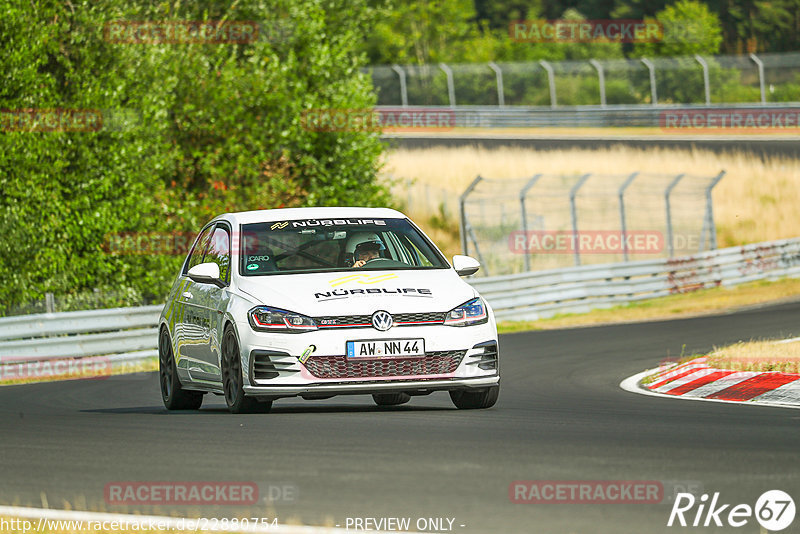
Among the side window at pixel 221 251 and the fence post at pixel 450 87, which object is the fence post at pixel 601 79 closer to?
the fence post at pixel 450 87

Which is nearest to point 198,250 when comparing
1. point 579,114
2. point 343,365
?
point 343,365

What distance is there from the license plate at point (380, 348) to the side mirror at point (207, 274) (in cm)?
145

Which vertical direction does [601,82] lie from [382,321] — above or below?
below

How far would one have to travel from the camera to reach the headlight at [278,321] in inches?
389

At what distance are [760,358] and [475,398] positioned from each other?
4.17m

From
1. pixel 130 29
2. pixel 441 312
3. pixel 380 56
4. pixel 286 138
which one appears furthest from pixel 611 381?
pixel 380 56

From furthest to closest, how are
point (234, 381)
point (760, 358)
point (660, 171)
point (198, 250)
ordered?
1. point (660, 171)
2. point (760, 358)
3. point (198, 250)
4. point (234, 381)

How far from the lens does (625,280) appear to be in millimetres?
29078

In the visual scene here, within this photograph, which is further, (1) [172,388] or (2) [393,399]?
(1) [172,388]

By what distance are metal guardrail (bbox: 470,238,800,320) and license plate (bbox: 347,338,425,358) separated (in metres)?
14.5

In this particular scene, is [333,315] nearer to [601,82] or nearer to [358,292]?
[358,292]

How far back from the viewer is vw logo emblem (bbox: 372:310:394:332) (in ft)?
32.3

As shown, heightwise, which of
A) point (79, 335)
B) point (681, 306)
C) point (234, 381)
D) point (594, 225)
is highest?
point (234, 381)

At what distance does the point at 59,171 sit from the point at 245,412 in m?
14.3
